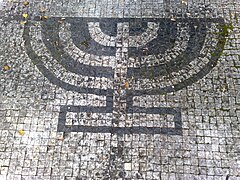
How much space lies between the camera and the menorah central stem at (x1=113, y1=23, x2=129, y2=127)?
7.06 metres

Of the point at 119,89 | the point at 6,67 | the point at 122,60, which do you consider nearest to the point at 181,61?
the point at 122,60

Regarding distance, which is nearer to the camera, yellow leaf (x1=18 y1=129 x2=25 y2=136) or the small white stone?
the small white stone

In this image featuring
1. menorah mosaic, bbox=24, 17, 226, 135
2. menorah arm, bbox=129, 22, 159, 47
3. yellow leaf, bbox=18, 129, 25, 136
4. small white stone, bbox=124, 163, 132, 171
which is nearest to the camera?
small white stone, bbox=124, 163, 132, 171

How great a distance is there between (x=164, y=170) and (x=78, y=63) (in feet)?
10.00

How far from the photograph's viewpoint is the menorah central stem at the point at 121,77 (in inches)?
278

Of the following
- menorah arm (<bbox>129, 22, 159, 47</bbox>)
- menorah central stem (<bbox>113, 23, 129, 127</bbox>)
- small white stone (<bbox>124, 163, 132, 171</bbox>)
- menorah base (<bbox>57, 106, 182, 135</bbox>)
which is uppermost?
menorah arm (<bbox>129, 22, 159, 47</bbox>)

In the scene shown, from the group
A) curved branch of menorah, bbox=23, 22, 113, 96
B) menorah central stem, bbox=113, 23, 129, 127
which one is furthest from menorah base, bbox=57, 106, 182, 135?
curved branch of menorah, bbox=23, 22, 113, 96

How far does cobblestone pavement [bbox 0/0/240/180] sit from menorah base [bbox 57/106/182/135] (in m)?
0.02

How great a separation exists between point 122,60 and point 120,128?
5.58ft

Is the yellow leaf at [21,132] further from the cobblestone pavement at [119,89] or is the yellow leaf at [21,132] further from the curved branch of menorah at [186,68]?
the curved branch of menorah at [186,68]

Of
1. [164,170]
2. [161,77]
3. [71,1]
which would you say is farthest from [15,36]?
[164,170]

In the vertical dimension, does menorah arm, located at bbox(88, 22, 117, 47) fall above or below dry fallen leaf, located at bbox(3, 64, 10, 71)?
above

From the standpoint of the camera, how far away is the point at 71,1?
29.6ft

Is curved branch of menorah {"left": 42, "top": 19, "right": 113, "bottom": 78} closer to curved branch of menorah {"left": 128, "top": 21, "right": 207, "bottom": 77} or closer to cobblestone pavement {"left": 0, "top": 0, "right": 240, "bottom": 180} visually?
cobblestone pavement {"left": 0, "top": 0, "right": 240, "bottom": 180}
